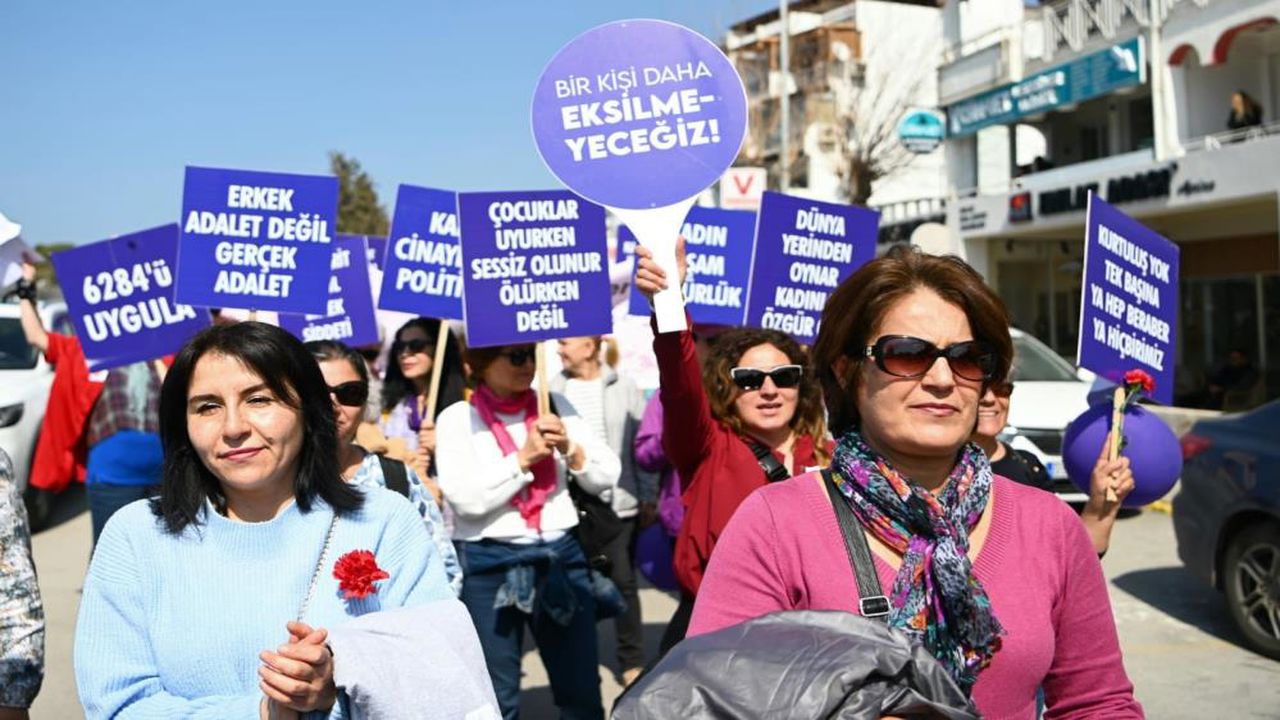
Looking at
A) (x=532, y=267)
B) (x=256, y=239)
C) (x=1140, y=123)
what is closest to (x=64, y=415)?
(x=256, y=239)

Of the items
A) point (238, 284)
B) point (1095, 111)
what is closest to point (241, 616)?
point (238, 284)

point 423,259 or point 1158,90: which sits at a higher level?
point 1158,90

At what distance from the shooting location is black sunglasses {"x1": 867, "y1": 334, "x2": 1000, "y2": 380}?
2090 mm

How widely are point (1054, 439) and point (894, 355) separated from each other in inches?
349

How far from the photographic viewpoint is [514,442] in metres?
4.54

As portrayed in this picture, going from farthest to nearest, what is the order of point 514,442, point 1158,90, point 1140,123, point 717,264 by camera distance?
1. point 1140,123
2. point 1158,90
3. point 717,264
4. point 514,442

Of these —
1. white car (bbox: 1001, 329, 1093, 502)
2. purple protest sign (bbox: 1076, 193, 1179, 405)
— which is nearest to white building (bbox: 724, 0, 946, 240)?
white car (bbox: 1001, 329, 1093, 502)

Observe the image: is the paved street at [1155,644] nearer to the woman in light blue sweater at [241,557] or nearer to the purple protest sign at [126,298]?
the purple protest sign at [126,298]

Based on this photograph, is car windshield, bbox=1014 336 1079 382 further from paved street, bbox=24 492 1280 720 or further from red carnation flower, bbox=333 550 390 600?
red carnation flower, bbox=333 550 390 600

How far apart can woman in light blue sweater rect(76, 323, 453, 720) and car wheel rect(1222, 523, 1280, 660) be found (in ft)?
17.2

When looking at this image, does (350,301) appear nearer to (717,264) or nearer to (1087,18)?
(717,264)

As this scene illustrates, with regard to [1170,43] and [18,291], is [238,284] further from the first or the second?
[1170,43]

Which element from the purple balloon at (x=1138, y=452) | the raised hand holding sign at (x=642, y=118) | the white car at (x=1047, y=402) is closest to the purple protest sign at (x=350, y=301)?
the raised hand holding sign at (x=642, y=118)

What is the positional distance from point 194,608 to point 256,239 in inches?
135
